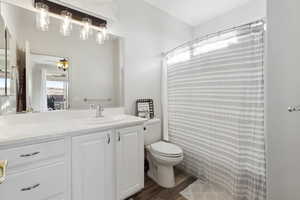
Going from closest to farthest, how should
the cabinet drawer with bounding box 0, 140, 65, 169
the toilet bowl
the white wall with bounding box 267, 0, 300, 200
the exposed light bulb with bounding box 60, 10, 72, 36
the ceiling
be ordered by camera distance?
1. the cabinet drawer with bounding box 0, 140, 65, 169
2. the white wall with bounding box 267, 0, 300, 200
3. the exposed light bulb with bounding box 60, 10, 72, 36
4. the toilet bowl
5. the ceiling

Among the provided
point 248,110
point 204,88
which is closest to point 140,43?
point 204,88

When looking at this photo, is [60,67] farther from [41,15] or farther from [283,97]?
[283,97]

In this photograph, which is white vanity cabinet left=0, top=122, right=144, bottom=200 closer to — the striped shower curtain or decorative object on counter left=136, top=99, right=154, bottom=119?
decorative object on counter left=136, top=99, right=154, bottom=119

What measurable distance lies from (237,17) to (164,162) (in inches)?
100

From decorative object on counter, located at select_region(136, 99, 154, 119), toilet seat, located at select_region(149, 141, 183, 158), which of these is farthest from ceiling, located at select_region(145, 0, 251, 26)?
toilet seat, located at select_region(149, 141, 183, 158)

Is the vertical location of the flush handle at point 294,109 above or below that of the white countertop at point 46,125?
above

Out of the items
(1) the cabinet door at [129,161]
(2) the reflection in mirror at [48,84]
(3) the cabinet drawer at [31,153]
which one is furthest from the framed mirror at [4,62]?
(1) the cabinet door at [129,161]

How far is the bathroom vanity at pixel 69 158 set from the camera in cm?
92

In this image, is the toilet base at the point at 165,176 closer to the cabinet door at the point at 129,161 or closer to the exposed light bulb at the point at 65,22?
the cabinet door at the point at 129,161

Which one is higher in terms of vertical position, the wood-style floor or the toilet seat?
the toilet seat

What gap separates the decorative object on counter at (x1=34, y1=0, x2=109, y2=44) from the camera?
1424 millimetres

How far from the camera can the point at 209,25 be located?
9.02 feet

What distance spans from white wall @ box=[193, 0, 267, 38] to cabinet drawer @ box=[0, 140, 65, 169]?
287cm

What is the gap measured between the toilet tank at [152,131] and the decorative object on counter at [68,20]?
129 centimetres
